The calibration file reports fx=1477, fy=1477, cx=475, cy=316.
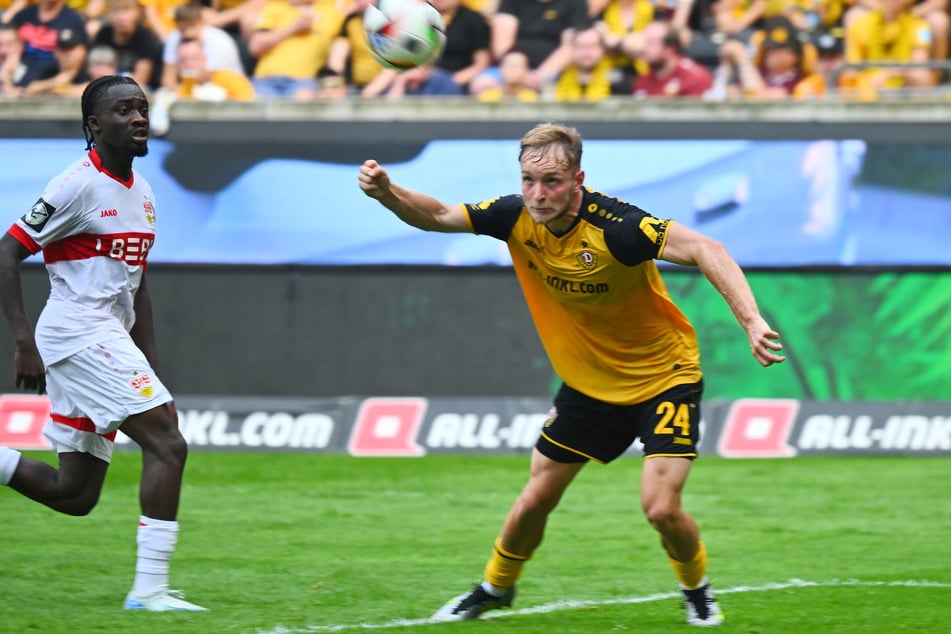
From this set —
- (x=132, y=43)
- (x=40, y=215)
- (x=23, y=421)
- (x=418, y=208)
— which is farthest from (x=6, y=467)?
(x=132, y=43)

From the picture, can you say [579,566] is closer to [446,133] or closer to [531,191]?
[531,191]

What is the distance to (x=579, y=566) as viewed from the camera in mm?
8695

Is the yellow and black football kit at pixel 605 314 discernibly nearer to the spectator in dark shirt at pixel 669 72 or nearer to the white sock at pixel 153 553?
the white sock at pixel 153 553

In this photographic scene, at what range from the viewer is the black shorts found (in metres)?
6.59

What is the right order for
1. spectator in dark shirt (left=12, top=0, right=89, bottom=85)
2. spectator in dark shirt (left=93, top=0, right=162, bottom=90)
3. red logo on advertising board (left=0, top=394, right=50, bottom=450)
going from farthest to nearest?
spectator in dark shirt (left=12, top=0, right=89, bottom=85), spectator in dark shirt (left=93, top=0, right=162, bottom=90), red logo on advertising board (left=0, top=394, right=50, bottom=450)

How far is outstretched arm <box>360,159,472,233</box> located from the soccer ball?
1621mm

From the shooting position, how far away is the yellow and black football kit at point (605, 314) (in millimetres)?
6504

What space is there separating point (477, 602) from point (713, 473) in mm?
6411

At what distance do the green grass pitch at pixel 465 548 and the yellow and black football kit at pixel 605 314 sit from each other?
1011mm

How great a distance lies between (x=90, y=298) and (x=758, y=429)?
8440mm

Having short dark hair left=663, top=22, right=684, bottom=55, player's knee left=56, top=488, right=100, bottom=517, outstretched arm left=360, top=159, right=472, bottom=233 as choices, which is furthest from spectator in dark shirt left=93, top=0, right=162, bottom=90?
outstretched arm left=360, top=159, right=472, bottom=233

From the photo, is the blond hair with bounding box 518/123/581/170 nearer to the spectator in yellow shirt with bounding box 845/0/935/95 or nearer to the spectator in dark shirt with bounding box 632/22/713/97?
the spectator in dark shirt with bounding box 632/22/713/97

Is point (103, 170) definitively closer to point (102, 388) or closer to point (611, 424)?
point (102, 388)

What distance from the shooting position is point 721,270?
6.17m
